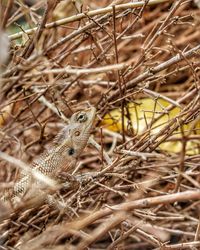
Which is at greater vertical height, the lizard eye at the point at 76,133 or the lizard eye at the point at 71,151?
the lizard eye at the point at 76,133

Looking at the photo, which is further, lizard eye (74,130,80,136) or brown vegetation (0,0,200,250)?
lizard eye (74,130,80,136)


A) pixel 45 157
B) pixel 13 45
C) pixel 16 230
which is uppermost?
pixel 13 45

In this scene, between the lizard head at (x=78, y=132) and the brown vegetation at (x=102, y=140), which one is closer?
the brown vegetation at (x=102, y=140)

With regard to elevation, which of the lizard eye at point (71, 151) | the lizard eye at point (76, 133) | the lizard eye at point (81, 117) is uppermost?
the lizard eye at point (81, 117)

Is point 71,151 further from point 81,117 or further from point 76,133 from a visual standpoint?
point 81,117

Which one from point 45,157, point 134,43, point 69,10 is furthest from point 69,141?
point 134,43

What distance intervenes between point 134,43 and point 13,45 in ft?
10.0

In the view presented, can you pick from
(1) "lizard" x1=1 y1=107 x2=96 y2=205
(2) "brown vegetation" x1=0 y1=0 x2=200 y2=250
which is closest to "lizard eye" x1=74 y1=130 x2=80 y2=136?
(1) "lizard" x1=1 y1=107 x2=96 y2=205

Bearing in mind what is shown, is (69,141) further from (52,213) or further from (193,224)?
(193,224)

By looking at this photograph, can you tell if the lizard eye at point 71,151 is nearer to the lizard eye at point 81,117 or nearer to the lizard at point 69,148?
the lizard at point 69,148

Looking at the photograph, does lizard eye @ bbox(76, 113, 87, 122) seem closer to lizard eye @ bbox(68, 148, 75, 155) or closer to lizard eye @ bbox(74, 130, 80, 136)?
lizard eye @ bbox(74, 130, 80, 136)

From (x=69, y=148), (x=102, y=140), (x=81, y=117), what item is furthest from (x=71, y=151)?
(x=102, y=140)

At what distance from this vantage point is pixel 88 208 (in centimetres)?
404

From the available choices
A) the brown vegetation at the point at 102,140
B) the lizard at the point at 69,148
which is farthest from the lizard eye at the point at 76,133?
the brown vegetation at the point at 102,140
